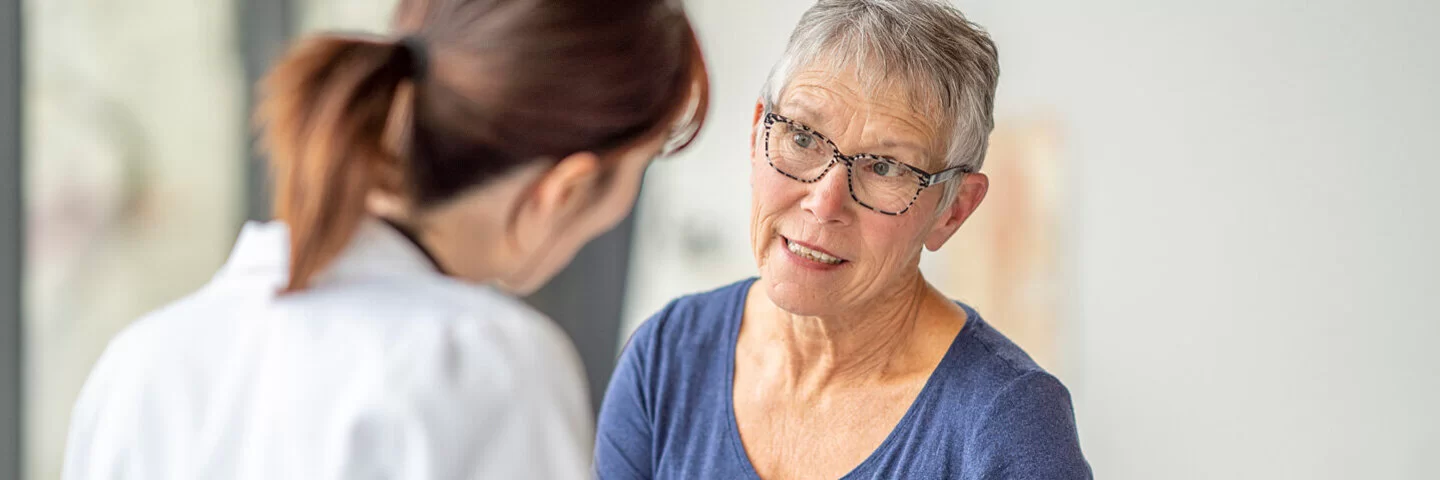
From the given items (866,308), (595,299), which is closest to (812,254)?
(866,308)

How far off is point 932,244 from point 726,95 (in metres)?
1.56

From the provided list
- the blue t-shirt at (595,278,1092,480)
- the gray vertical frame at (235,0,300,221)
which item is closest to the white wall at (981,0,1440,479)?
the blue t-shirt at (595,278,1092,480)

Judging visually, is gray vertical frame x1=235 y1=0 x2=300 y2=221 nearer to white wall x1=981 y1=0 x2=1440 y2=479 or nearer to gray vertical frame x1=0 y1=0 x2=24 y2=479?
gray vertical frame x1=0 y1=0 x2=24 y2=479

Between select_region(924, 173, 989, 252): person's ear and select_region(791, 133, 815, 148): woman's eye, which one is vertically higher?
select_region(791, 133, 815, 148): woman's eye

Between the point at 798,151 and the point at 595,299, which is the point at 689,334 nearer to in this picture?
the point at 798,151

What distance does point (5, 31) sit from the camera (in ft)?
7.21

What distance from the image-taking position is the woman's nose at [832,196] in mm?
1280

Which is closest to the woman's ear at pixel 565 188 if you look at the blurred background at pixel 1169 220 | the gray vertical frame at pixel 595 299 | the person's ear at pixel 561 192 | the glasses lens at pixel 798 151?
the person's ear at pixel 561 192

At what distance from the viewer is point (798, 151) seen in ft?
4.31

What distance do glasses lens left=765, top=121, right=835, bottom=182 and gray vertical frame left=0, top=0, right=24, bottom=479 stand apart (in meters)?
1.68

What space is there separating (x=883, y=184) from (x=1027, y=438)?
32 centimetres

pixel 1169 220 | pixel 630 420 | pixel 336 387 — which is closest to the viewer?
pixel 336 387

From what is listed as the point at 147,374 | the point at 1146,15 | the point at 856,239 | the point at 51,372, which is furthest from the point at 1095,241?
the point at 51,372

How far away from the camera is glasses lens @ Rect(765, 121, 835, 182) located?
130cm
